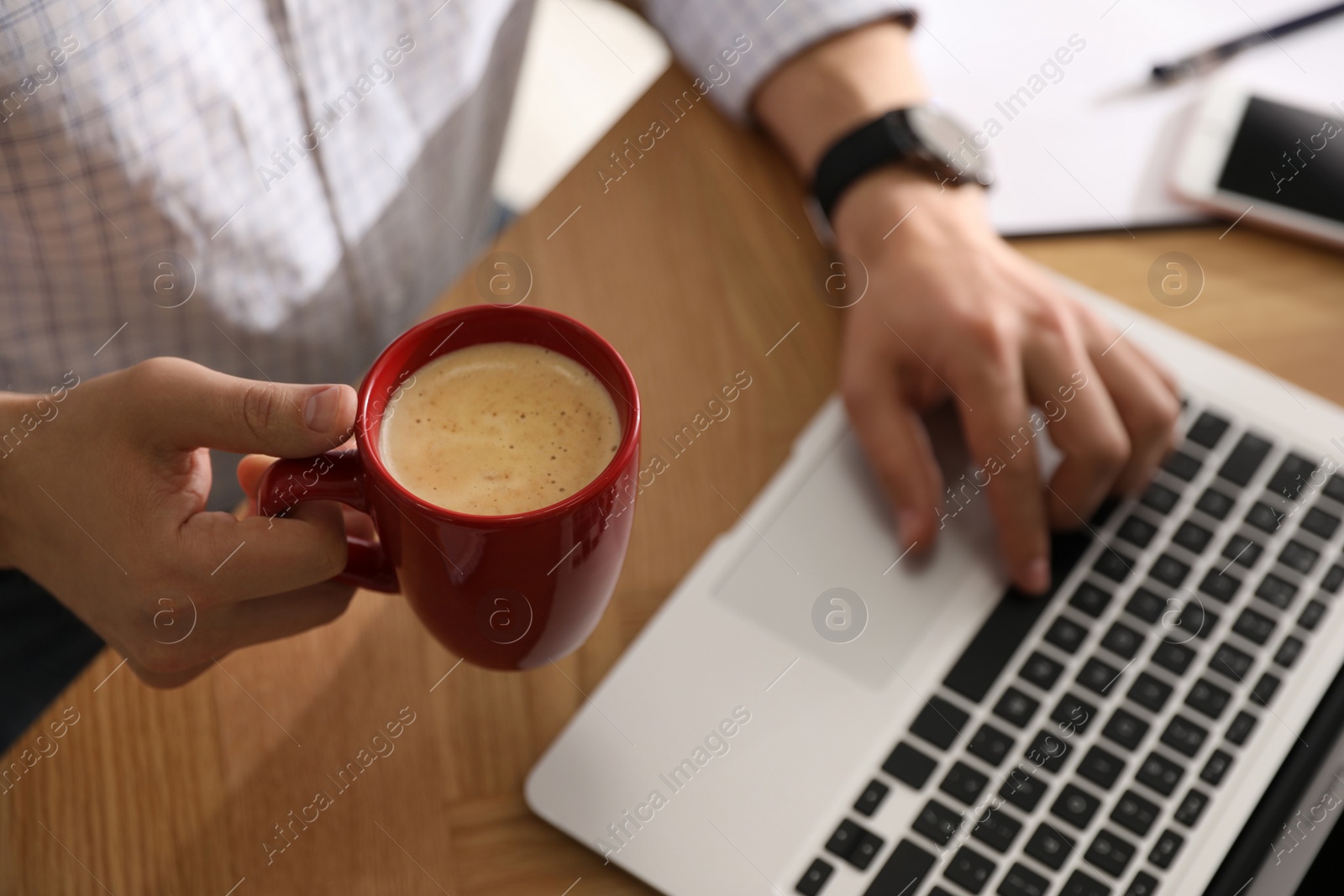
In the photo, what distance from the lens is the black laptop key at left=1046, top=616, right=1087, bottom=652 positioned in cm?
54

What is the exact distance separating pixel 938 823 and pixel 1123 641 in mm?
146

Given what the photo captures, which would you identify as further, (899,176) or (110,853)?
(899,176)

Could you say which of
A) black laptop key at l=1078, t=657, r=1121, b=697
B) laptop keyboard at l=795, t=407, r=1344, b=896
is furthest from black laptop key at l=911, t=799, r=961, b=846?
black laptop key at l=1078, t=657, r=1121, b=697

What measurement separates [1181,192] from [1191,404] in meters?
0.17

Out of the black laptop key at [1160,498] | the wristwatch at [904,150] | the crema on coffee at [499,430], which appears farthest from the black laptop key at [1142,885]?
the wristwatch at [904,150]

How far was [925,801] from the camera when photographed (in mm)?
494

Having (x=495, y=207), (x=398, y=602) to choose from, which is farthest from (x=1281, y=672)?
(x=495, y=207)

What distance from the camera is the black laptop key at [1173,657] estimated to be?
53 cm

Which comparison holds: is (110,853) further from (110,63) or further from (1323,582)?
(1323,582)

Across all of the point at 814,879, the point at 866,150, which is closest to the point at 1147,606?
the point at 814,879

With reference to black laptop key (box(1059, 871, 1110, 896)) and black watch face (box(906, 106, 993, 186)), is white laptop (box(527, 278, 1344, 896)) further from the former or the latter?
black watch face (box(906, 106, 993, 186))

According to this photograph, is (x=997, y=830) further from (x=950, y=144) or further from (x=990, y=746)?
(x=950, y=144)

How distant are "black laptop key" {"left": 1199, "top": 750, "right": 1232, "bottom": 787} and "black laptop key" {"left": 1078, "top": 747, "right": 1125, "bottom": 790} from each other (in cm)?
4

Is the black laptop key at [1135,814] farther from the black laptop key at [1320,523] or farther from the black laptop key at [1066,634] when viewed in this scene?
the black laptop key at [1320,523]
